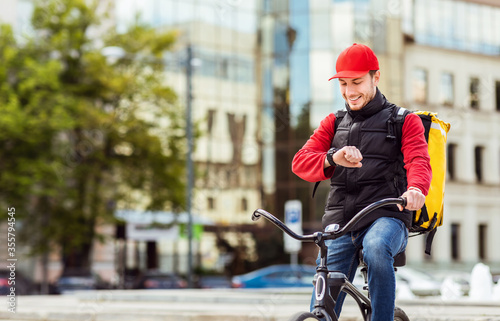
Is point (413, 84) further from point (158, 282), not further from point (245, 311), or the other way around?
point (245, 311)

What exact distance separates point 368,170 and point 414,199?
1.30 feet

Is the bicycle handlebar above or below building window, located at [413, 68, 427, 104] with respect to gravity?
below

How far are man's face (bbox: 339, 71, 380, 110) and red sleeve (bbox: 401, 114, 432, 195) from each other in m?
0.23

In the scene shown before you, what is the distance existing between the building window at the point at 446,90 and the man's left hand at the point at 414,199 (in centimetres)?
3956

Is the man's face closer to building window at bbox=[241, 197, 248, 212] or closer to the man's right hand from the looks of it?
the man's right hand

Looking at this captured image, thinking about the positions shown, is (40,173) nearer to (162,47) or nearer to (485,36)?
(162,47)

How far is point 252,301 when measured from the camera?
14.5 m

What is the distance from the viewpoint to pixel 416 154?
4.04m

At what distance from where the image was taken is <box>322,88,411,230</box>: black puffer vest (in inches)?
162

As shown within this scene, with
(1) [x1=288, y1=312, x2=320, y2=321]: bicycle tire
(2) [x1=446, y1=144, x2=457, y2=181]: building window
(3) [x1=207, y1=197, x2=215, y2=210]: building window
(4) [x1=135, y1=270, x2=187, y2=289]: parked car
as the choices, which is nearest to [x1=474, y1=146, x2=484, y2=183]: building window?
(2) [x1=446, y1=144, x2=457, y2=181]: building window

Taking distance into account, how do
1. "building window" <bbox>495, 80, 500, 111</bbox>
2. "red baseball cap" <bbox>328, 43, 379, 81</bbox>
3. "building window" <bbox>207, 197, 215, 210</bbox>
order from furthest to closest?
"building window" <bbox>495, 80, 500, 111</bbox> → "building window" <bbox>207, 197, 215, 210</bbox> → "red baseball cap" <bbox>328, 43, 379, 81</bbox>

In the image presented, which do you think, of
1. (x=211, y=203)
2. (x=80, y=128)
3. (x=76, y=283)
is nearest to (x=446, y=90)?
(x=211, y=203)

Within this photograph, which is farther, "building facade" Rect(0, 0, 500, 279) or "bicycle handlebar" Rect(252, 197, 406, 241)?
"building facade" Rect(0, 0, 500, 279)

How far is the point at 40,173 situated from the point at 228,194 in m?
12.9
